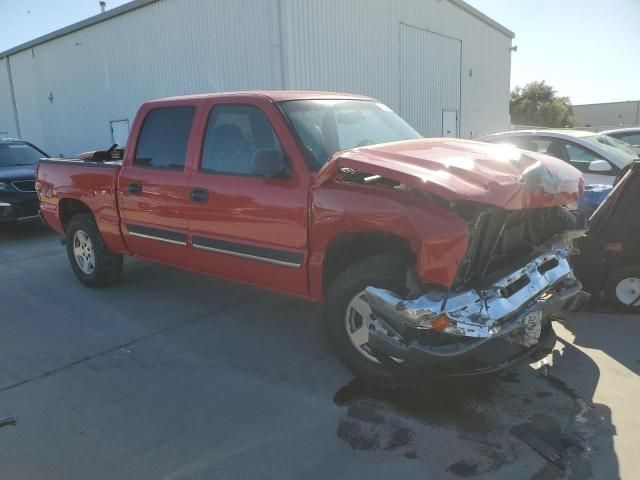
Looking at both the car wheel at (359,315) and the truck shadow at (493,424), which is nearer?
the truck shadow at (493,424)

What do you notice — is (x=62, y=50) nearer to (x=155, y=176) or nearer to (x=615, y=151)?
(x=155, y=176)

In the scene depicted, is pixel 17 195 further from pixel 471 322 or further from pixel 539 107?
pixel 539 107

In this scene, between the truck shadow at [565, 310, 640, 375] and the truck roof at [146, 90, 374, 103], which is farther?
the truck roof at [146, 90, 374, 103]

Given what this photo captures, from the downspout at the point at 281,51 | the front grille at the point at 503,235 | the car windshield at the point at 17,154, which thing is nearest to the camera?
the front grille at the point at 503,235

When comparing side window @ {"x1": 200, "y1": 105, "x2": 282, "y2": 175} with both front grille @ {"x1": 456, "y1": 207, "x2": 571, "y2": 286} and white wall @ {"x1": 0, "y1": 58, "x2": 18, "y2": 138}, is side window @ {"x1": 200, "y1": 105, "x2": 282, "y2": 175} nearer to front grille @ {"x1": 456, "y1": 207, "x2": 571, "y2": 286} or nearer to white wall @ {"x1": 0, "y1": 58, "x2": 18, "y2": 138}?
front grille @ {"x1": 456, "y1": 207, "x2": 571, "y2": 286}

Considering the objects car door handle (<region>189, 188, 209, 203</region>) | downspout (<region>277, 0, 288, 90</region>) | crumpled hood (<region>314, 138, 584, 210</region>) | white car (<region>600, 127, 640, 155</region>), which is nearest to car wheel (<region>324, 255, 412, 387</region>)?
crumpled hood (<region>314, 138, 584, 210</region>)

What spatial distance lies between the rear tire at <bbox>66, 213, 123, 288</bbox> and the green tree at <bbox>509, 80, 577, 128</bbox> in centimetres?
5225

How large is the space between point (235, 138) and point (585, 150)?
15.5ft

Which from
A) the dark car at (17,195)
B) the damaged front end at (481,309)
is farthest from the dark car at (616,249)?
the dark car at (17,195)

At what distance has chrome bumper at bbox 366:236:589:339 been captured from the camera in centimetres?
272

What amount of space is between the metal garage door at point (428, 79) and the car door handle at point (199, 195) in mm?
12368

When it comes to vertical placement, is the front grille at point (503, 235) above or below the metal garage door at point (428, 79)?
below

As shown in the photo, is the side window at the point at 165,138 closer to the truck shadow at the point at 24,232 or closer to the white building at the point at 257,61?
the truck shadow at the point at 24,232

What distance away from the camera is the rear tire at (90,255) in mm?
5480
